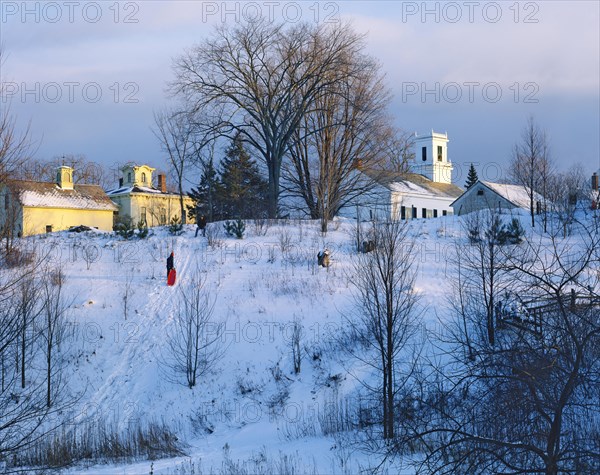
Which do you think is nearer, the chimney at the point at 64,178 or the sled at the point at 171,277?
the sled at the point at 171,277

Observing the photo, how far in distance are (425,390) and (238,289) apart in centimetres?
1044

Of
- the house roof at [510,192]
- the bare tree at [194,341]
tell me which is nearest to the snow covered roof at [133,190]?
the house roof at [510,192]

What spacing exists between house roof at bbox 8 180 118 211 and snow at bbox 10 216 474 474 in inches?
660

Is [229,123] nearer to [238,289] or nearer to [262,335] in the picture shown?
[238,289]

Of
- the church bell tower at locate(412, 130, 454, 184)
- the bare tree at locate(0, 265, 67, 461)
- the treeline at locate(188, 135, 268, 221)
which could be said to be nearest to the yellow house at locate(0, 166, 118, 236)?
the treeline at locate(188, 135, 268, 221)

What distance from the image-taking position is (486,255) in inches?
822

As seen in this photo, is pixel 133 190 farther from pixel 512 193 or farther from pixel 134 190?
pixel 512 193

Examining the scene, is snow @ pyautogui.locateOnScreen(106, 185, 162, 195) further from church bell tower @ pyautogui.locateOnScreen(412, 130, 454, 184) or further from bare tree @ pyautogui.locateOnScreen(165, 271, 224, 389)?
bare tree @ pyautogui.locateOnScreen(165, 271, 224, 389)

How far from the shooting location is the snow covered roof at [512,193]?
49375 mm

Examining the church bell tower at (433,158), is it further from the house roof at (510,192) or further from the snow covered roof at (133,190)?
Result: the snow covered roof at (133,190)

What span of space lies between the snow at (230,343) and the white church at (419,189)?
4.88 metres

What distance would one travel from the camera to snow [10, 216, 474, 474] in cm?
1739

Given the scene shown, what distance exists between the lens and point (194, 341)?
76.3 feet

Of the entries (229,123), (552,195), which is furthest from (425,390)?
(229,123)
